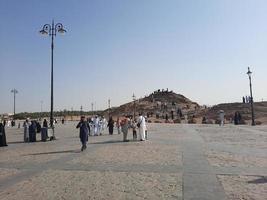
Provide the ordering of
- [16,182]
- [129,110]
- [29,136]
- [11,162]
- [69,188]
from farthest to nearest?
[129,110] < [29,136] < [11,162] < [16,182] < [69,188]

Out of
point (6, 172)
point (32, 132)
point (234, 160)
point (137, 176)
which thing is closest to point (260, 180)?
point (137, 176)

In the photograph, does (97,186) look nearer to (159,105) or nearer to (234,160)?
(234,160)

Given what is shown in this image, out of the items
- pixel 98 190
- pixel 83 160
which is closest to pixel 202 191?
pixel 98 190

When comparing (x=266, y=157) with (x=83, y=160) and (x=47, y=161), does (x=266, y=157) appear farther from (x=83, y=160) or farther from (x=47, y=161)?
(x=47, y=161)

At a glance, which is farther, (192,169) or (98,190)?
(192,169)

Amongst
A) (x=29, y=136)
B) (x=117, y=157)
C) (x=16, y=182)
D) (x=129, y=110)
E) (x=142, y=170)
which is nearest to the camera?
(x=16, y=182)

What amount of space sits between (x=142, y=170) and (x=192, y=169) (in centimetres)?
156

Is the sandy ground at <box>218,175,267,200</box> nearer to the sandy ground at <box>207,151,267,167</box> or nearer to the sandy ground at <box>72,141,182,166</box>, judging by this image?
the sandy ground at <box>207,151,267,167</box>

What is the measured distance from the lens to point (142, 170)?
460 inches

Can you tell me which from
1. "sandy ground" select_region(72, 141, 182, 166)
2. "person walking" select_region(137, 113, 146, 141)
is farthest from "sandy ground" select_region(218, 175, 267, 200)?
"person walking" select_region(137, 113, 146, 141)

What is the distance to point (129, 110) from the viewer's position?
98.7 meters

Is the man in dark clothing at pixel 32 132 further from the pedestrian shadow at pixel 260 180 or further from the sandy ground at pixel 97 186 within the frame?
the pedestrian shadow at pixel 260 180

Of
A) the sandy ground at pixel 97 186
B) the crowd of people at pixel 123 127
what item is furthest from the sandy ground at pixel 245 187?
the crowd of people at pixel 123 127

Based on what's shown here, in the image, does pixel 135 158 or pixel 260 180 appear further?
pixel 135 158
